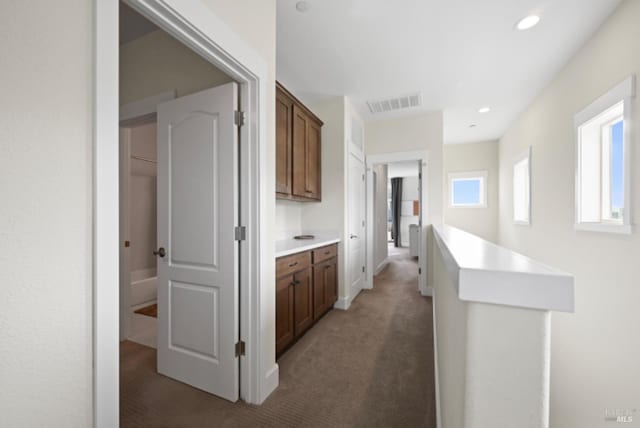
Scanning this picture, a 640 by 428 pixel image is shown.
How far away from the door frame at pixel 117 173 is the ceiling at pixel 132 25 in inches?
41.7

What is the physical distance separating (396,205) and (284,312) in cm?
801

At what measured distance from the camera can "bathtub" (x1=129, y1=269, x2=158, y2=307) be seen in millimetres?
3363

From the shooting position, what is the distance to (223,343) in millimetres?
1627

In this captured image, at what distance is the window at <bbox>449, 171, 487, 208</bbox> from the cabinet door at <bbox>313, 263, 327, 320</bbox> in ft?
14.4

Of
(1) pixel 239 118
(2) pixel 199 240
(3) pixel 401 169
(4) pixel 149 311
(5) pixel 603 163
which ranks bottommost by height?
(4) pixel 149 311

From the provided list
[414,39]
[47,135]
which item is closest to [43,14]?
[47,135]

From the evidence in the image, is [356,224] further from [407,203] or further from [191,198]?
[407,203]

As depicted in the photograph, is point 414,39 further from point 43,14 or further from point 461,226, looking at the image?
point 461,226

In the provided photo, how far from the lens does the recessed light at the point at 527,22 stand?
80.3 inches

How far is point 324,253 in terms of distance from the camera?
2871 mm

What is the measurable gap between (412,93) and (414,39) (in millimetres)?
1071

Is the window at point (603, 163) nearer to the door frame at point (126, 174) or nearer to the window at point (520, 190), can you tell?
the window at point (520, 190)

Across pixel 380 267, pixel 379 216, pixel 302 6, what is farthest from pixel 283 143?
pixel 380 267

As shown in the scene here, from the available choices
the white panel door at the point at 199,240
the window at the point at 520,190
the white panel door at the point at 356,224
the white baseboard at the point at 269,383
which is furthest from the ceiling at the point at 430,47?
the white baseboard at the point at 269,383
